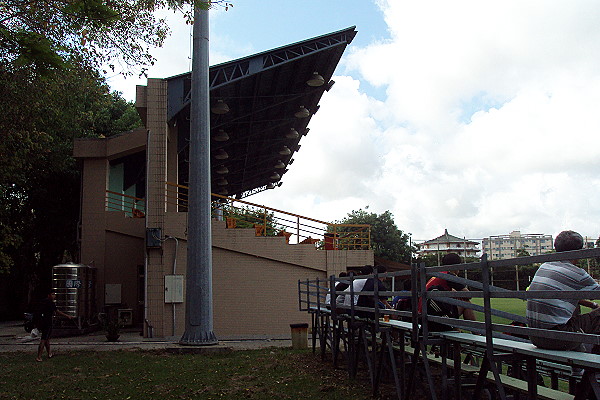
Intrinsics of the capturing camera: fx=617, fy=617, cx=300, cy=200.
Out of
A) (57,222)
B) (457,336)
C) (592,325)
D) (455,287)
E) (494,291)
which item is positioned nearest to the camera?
(494,291)

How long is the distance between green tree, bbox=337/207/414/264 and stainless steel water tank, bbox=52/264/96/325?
44.8 metres

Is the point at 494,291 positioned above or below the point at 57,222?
below

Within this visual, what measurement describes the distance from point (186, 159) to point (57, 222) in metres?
7.63

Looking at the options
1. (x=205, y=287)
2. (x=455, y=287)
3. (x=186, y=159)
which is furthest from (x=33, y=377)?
(x=186, y=159)

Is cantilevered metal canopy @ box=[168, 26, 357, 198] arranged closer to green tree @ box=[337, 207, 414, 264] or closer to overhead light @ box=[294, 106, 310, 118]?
overhead light @ box=[294, 106, 310, 118]

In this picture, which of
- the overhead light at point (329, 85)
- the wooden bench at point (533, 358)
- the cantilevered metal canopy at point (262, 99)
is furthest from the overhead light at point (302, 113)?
the wooden bench at point (533, 358)

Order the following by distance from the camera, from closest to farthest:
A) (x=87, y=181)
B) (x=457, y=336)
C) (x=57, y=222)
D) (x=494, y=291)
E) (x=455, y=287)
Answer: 1. (x=494, y=291)
2. (x=457, y=336)
3. (x=455, y=287)
4. (x=87, y=181)
5. (x=57, y=222)

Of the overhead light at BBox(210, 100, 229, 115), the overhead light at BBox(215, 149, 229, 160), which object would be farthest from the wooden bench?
the overhead light at BBox(215, 149, 229, 160)

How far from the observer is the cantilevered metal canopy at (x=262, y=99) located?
18.7 m

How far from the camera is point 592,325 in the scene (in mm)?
6332

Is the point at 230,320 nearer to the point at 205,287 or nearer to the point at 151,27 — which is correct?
the point at 205,287

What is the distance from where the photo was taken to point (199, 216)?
1441 cm

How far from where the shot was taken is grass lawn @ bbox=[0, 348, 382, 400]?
8719mm

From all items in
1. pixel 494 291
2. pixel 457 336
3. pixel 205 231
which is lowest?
pixel 457 336
